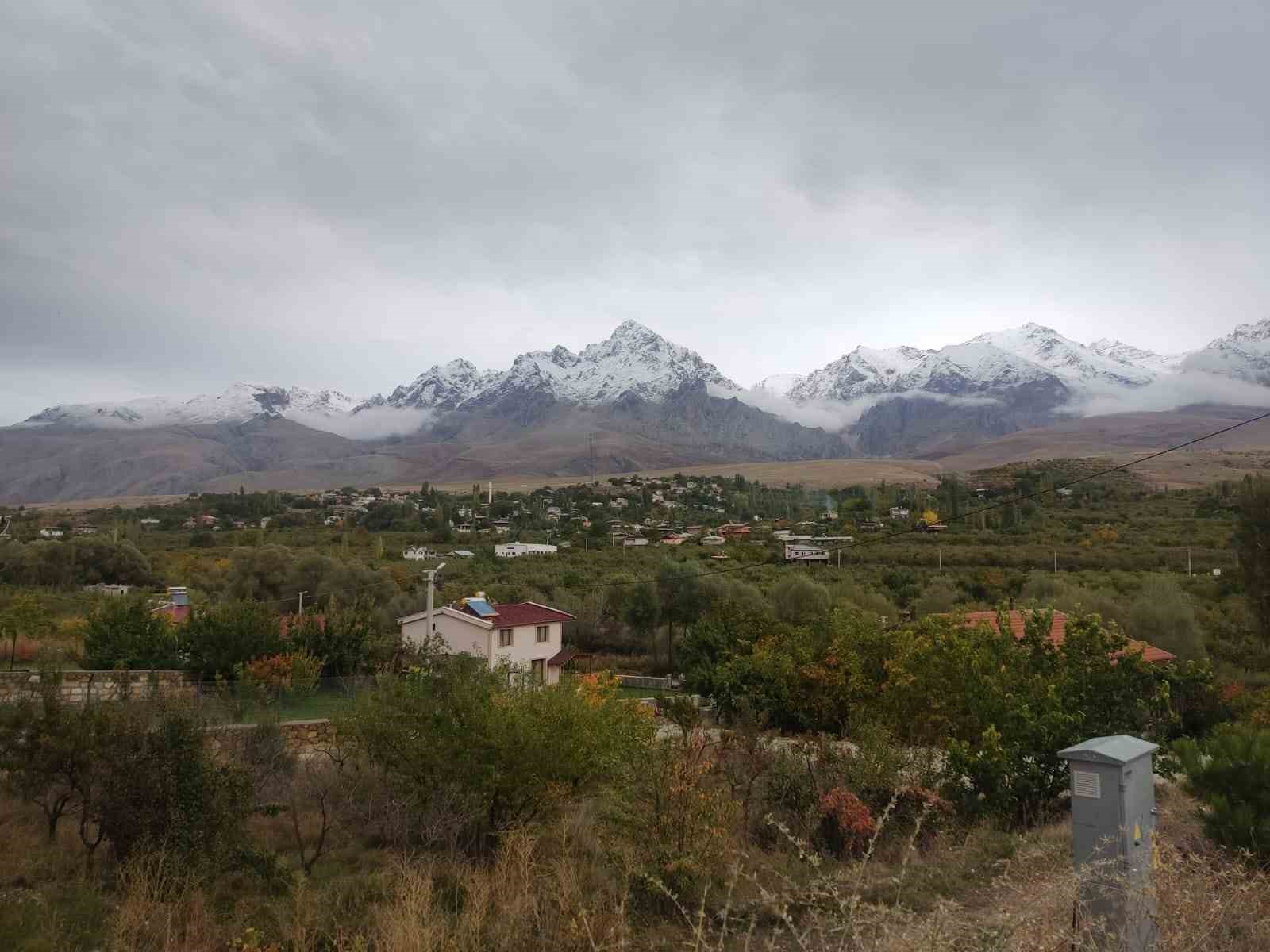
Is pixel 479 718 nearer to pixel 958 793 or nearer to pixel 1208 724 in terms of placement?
pixel 958 793

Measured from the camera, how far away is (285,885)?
7609 millimetres

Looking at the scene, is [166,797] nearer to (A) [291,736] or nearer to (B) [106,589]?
(A) [291,736]

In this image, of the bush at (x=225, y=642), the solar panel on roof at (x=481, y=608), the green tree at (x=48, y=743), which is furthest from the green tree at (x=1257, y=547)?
the green tree at (x=48, y=743)

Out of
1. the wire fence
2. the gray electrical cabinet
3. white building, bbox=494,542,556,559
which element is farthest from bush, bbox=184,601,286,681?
white building, bbox=494,542,556,559

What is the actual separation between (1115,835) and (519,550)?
59587 millimetres

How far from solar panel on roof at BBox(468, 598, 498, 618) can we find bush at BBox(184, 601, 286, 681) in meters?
7.19

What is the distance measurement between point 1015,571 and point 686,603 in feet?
68.1

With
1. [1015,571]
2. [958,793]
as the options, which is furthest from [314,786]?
[1015,571]

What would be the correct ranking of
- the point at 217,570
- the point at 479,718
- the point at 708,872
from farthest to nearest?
1. the point at 217,570
2. the point at 479,718
3. the point at 708,872

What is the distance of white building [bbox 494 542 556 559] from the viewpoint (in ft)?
200

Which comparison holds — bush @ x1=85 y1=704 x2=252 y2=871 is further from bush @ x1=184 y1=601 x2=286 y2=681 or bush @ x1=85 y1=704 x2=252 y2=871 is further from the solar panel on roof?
the solar panel on roof

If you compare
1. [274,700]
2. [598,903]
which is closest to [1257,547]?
→ [598,903]

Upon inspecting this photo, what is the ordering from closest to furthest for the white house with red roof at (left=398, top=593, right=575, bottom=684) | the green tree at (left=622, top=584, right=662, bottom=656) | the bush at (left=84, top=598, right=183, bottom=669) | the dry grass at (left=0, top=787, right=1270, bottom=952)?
the dry grass at (left=0, top=787, right=1270, bottom=952), the bush at (left=84, top=598, right=183, bottom=669), the white house with red roof at (left=398, top=593, right=575, bottom=684), the green tree at (left=622, top=584, right=662, bottom=656)

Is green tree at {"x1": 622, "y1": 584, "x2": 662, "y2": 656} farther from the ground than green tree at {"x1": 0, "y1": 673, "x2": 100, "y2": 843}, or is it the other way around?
green tree at {"x1": 0, "y1": 673, "x2": 100, "y2": 843}
